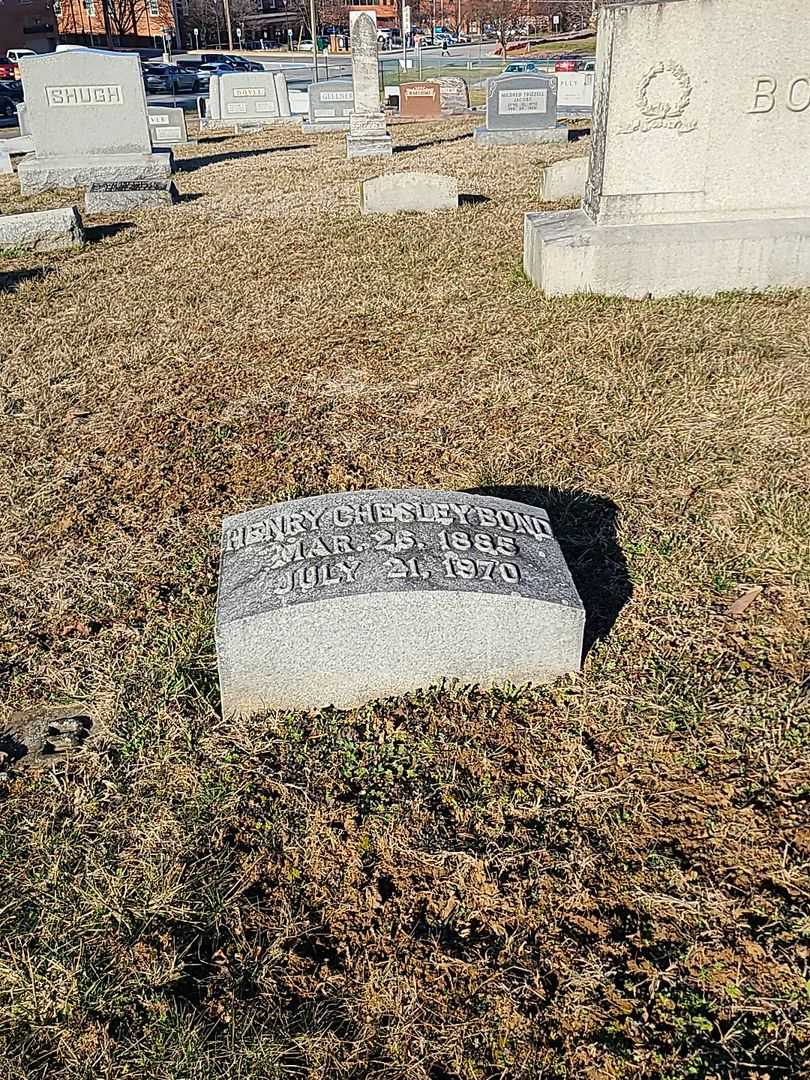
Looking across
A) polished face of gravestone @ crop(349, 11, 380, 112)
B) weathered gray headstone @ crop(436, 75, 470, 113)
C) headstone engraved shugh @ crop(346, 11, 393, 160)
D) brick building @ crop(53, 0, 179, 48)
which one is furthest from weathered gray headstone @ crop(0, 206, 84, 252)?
brick building @ crop(53, 0, 179, 48)

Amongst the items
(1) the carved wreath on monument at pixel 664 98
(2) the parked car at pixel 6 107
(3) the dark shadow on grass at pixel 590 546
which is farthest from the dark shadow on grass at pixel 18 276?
(2) the parked car at pixel 6 107

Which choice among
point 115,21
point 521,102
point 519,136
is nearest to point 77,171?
point 519,136

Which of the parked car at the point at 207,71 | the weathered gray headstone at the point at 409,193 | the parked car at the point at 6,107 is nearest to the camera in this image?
the weathered gray headstone at the point at 409,193

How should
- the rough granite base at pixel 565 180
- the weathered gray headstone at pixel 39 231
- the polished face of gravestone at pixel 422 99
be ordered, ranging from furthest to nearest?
the polished face of gravestone at pixel 422 99, the rough granite base at pixel 565 180, the weathered gray headstone at pixel 39 231

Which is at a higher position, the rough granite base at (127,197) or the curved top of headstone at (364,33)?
the curved top of headstone at (364,33)

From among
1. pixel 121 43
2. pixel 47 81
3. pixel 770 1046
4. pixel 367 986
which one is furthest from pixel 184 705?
pixel 121 43

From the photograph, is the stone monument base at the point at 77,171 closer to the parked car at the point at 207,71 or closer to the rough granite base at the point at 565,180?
the rough granite base at the point at 565,180

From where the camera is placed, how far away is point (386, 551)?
2.96 m

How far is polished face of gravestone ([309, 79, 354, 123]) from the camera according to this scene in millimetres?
20234

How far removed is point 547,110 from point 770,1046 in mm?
17734

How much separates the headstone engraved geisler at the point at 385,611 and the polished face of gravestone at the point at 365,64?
15.3 m

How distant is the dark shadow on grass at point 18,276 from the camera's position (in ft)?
27.5

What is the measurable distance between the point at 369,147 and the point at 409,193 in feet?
20.7

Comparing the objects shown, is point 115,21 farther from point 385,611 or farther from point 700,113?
point 385,611
